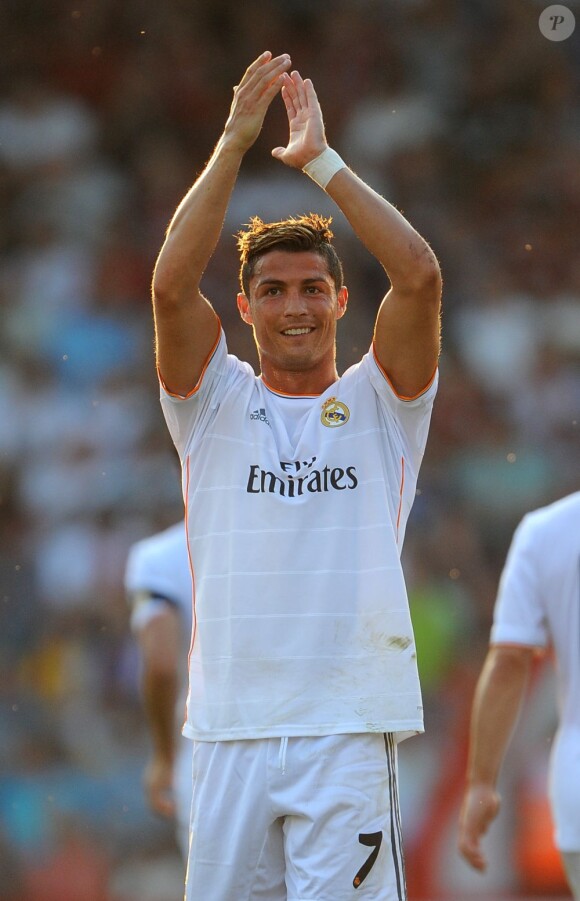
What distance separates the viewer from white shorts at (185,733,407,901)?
2943mm

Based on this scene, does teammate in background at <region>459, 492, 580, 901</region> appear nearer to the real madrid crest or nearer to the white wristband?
the real madrid crest

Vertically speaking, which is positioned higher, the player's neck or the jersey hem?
the player's neck

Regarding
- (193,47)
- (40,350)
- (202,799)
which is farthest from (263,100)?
(193,47)

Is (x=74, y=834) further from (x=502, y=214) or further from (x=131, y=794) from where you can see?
(x=502, y=214)

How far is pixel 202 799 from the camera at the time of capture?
3.07 metres

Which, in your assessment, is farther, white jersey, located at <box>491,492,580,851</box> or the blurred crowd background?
the blurred crowd background

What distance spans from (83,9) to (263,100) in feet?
19.5

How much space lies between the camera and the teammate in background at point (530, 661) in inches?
149

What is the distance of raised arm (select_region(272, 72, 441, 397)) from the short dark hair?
0.19 metres

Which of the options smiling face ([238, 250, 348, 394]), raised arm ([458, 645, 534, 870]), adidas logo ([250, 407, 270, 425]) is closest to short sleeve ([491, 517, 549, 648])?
raised arm ([458, 645, 534, 870])

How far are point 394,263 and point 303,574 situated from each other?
73 centimetres

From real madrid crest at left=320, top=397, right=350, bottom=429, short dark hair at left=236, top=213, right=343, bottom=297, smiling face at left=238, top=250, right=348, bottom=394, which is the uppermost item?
short dark hair at left=236, top=213, right=343, bottom=297

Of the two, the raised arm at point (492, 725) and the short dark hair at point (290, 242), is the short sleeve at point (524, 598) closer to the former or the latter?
the raised arm at point (492, 725)

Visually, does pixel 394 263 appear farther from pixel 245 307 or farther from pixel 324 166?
pixel 245 307
